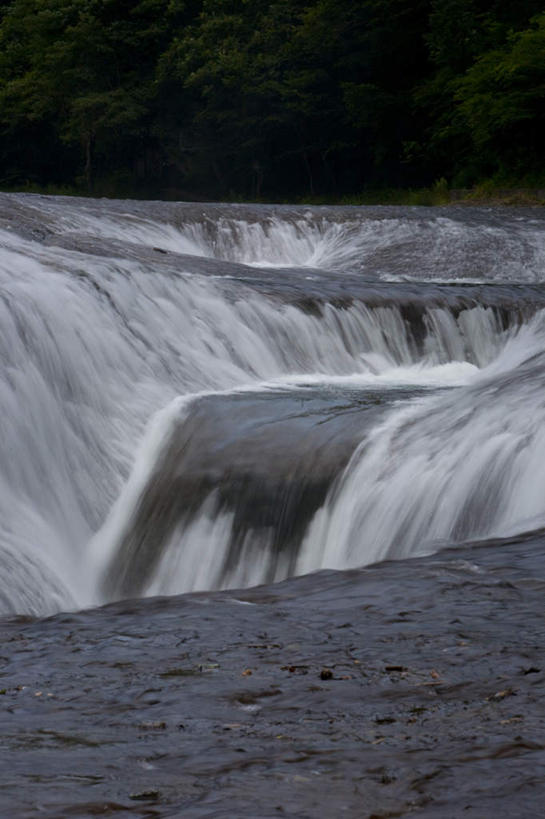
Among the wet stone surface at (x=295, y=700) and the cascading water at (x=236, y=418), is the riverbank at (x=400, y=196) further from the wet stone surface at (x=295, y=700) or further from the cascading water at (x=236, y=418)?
the wet stone surface at (x=295, y=700)

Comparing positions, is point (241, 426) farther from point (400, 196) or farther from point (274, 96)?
point (274, 96)

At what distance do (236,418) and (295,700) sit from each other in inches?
198

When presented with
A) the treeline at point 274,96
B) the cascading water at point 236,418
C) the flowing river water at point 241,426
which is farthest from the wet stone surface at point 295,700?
the treeline at point 274,96

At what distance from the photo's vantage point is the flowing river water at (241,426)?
263 inches

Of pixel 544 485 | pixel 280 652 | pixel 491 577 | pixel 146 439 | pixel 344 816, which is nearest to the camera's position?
pixel 344 816

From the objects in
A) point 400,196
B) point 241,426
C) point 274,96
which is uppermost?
point 274,96

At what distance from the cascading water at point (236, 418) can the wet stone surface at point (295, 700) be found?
130cm

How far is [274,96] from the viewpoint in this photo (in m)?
38.2

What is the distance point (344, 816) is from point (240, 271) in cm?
1071

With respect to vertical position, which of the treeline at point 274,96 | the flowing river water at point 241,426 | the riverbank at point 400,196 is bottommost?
the flowing river water at point 241,426

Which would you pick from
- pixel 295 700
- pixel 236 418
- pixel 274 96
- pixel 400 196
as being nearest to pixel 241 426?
pixel 236 418

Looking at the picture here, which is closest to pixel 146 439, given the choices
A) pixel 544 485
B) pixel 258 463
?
pixel 258 463

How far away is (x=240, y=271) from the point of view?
42.9ft

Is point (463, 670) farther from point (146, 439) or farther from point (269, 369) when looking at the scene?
point (269, 369)
